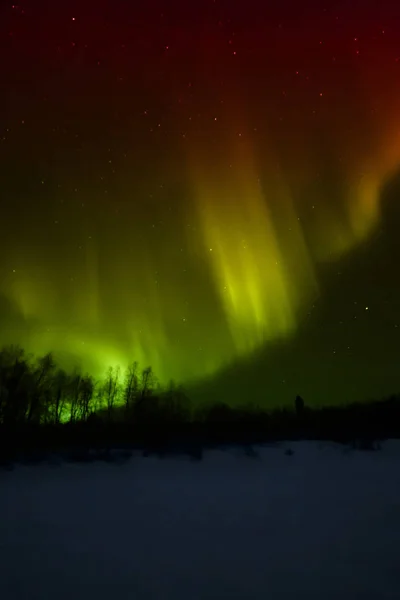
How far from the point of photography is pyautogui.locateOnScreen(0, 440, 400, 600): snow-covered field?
5.29 m

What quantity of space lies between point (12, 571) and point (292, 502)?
6368 millimetres

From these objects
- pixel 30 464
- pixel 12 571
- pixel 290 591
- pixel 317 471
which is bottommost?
pixel 290 591

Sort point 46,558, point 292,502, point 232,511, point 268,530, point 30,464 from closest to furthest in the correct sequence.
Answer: point 46,558, point 268,530, point 232,511, point 292,502, point 30,464

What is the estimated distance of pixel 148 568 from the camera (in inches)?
231

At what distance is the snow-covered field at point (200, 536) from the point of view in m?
5.29

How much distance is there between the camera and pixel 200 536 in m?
7.26

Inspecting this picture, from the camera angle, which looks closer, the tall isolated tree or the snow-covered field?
the snow-covered field

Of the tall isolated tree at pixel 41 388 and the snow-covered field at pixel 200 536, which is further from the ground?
the tall isolated tree at pixel 41 388

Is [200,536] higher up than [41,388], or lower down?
lower down

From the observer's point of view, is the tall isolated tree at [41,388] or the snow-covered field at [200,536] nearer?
the snow-covered field at [200,536]

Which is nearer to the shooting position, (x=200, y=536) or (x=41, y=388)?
(x=200, y=536)

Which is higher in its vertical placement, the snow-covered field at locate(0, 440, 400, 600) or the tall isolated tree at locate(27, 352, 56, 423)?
the tall isolated tree at locate(27, 352, 56, 423)

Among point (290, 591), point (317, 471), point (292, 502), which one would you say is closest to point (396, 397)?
point (317, 471)

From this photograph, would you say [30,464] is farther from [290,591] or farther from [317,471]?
[290,591]
